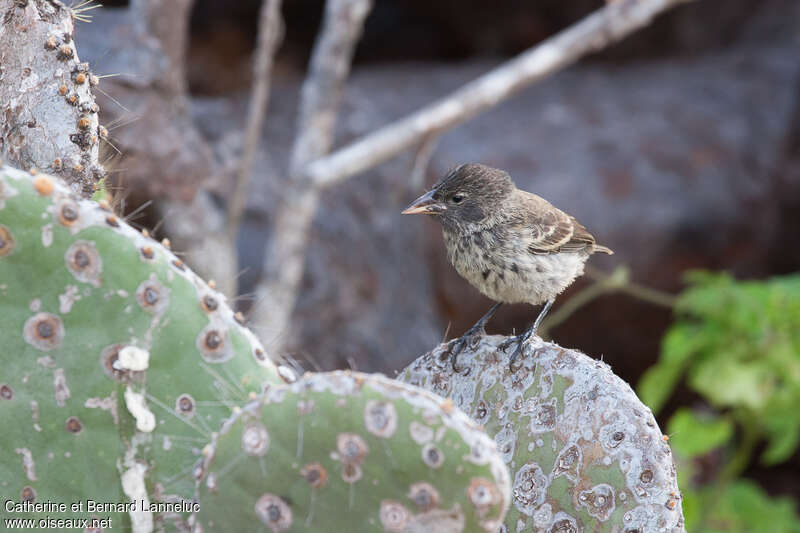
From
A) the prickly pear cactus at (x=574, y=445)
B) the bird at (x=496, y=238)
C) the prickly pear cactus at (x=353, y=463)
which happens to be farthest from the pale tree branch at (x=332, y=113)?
the prickly pear cactus at (x=353, y=463)

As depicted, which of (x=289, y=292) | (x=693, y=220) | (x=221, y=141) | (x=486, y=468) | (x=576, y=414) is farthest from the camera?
(x=693, y=220)

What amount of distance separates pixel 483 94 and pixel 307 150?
1.07m

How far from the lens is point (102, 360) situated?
194 centimetres

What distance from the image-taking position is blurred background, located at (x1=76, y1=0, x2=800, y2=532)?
15.9 ft

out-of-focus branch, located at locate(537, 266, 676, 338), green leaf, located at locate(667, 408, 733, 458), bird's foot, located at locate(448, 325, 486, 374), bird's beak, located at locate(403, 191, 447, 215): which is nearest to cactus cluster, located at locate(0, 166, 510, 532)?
bird's foot, located at locate(448, 325, 486, 374)

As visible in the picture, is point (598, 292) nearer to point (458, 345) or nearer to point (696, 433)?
point (696, 433)

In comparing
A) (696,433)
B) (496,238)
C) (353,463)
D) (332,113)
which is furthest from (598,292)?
(353,463)

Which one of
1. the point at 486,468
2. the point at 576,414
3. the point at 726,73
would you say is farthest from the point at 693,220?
the point at 486,468

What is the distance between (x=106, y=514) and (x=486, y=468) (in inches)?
36.6

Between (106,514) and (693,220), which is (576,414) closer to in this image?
(106,514)

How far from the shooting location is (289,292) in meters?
5.17

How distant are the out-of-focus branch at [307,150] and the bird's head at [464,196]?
83.3 inches

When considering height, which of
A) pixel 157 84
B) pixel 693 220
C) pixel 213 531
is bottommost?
pixel 213 531

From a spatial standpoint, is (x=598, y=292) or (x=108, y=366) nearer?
(x=108, y=366)
